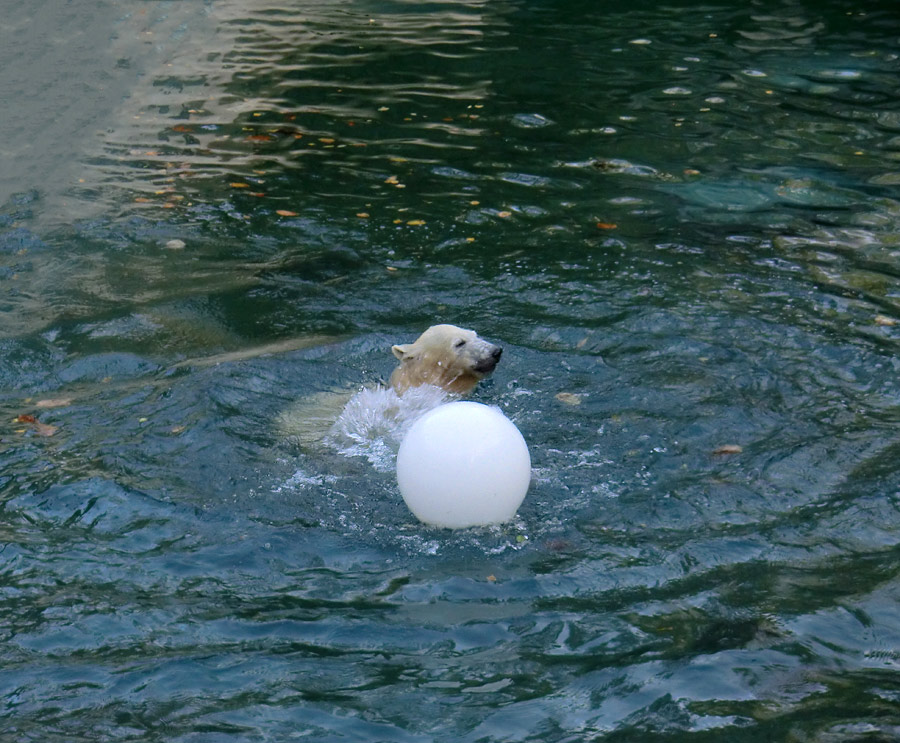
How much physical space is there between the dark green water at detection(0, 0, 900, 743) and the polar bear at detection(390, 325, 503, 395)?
0.33 m

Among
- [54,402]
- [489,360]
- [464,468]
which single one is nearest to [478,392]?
[489,360]

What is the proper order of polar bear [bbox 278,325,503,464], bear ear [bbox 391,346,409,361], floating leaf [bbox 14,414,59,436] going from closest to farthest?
1. polar bear [bbox 278,325,503,464]
2. floating leaf [bbox 14,414,59,436]
3. bear ear [bbox 391,346,409,361]

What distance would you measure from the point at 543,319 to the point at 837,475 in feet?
9.12

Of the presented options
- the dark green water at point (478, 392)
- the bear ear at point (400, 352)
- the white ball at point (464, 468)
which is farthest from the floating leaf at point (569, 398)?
the white ball at point (464, 468)

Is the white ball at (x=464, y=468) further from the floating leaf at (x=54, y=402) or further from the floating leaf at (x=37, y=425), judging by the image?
the floating leaf at (x=54, y=402)

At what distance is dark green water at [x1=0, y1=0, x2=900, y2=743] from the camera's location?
4.39m

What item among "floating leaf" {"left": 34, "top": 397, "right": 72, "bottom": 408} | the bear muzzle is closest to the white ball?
the bear muzzle

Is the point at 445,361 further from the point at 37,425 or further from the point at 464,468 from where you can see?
the point at 37,425

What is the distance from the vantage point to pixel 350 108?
13.3 meters

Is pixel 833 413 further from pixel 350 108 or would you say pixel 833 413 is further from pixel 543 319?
pixel 350 108

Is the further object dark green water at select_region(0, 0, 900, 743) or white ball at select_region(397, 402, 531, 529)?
white ball at select_region(397, 402, 531, 529)

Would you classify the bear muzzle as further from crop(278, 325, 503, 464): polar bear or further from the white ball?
the white ball

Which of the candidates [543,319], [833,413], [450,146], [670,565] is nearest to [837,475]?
[833,413]

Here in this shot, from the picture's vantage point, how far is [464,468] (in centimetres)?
513
